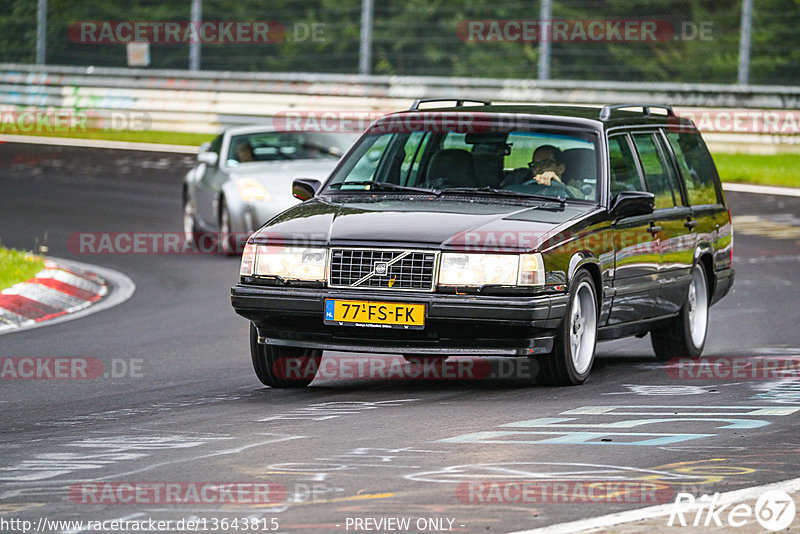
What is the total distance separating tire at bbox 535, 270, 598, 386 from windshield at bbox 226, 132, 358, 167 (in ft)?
29.0

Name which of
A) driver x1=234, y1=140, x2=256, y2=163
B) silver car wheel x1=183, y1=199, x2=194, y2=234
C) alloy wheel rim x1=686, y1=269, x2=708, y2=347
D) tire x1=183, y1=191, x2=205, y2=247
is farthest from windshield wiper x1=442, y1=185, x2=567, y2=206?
silver car wheel x1=183, y1=199, x2=194, y2=234

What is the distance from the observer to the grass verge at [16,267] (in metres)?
13.3

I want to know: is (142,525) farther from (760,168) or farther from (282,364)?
(760,168)

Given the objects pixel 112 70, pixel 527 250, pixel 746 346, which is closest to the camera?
pixel 527 250

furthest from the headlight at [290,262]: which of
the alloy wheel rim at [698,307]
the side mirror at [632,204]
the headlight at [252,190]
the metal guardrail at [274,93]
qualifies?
the metal guardrail at [274,93]

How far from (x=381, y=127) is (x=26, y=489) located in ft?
14.9

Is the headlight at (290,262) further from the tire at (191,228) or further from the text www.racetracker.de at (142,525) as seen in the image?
the tire at (191,228)

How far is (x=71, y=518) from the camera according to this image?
5.46 meters

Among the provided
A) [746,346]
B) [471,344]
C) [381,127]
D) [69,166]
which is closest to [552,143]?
[381,127]

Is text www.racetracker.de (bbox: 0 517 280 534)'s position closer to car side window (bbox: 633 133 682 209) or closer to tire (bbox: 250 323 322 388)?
tire (bbox: 250 323 322 388)

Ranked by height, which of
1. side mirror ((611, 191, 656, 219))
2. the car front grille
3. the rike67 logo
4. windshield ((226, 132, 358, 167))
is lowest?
the rike67 logo

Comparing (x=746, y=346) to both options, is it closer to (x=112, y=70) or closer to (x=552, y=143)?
(x=552, y=143)

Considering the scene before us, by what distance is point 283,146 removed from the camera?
58.9 feet

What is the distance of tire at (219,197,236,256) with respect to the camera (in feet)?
54.3
